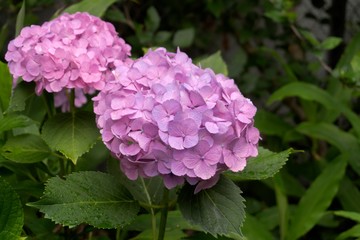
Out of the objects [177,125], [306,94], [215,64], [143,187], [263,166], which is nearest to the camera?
[177,125]

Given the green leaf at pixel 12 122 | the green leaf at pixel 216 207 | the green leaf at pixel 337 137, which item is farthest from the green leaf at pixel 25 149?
the green leaf at pixel 337 137

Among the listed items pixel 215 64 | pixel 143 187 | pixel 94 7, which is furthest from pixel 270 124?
pixel 143 187

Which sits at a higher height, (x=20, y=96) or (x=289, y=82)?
(x=20, y=96)

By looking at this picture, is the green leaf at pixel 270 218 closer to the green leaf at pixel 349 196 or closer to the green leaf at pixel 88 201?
the green leaf at pixel 349 196

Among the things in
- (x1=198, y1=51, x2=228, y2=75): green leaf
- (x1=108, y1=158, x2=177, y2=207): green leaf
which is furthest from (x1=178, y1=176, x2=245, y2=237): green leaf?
(x1=198, y1=51, x2=228, y2=75): green leaf

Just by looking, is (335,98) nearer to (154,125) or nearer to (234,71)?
(234,71)

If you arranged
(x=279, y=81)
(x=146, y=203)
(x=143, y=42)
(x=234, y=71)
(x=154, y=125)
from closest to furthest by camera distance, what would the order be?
(x=154, y=125) < (x=146, y=203) < (x=143, y=42) < (x=234, y=71) < (x=279, y=81)

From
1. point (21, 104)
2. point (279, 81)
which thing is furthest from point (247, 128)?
point (279, 81)

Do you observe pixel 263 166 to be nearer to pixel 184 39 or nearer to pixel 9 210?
pixel 9 210
